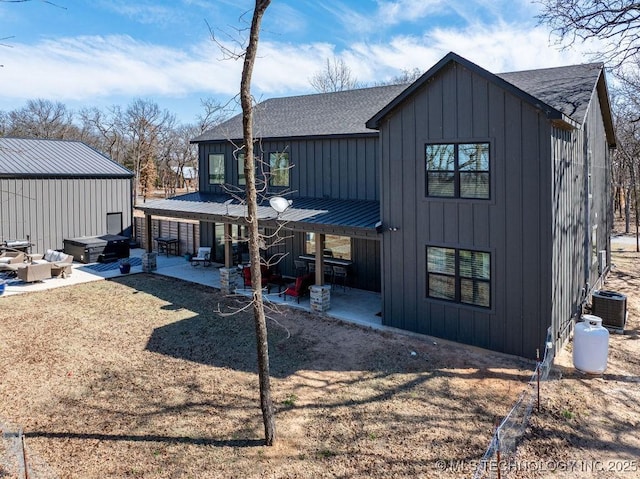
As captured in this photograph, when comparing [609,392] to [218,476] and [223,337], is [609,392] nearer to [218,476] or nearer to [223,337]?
[218,476]

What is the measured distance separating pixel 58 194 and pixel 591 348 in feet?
68.2

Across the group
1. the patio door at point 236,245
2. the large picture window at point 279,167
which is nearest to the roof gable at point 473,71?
the large picture window at point 279,167

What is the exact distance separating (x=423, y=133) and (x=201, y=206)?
899 cm

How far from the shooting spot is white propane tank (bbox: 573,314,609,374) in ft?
27.1

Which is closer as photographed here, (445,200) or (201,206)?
(445,200)

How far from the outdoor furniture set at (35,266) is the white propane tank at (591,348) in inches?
636

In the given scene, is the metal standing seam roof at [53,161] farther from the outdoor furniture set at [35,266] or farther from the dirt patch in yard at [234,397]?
the dirt patch in yard at [234,397]

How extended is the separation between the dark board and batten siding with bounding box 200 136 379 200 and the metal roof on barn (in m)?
0.36

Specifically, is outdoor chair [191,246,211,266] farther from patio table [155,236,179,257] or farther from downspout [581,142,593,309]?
downspout [581,142,593,309]

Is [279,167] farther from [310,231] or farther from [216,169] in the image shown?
[310,231]

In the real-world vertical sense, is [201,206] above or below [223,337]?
above

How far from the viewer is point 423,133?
10.0 m

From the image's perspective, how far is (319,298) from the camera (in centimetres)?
1195

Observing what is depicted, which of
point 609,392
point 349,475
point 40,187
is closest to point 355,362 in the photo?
point 349,475
